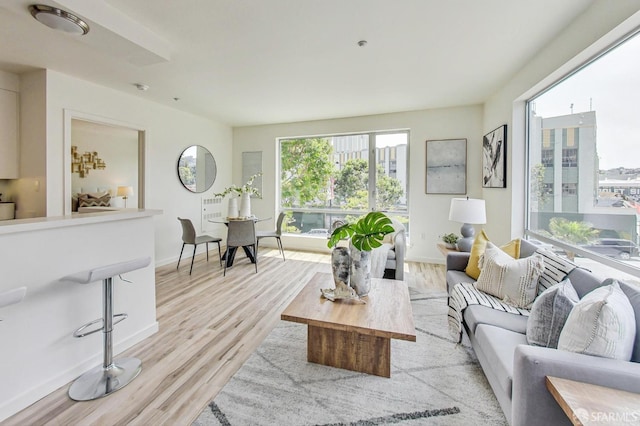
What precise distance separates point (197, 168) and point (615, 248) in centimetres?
552

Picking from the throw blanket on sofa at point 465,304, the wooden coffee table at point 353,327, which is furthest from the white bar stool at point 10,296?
the throw blanket on sofa at point 465,304

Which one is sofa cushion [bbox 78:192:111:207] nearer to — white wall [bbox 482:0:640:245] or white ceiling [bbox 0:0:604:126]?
white ceiling [bbox 0:0:604:126]

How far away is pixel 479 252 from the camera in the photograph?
2.67 metres

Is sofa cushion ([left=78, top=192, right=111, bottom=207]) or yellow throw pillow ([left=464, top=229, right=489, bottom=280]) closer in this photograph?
yellow throw pillow ([left=464, top=229, right=489, bottom=280])

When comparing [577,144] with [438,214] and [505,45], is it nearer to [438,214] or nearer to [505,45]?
[505,45]

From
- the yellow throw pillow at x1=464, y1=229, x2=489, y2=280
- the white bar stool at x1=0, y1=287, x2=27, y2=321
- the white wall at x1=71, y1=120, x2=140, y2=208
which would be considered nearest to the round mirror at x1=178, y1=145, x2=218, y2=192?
the white wall at x1=71, y1=120, x2=140, y2=208

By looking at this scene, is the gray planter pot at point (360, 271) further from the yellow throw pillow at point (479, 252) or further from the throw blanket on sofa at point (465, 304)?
the yellow throw pillow at point (479, 252)

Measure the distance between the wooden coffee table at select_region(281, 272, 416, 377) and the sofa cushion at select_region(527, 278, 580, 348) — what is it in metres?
0.63

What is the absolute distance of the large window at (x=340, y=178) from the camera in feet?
16.8

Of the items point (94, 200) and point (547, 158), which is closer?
point (547, 158)

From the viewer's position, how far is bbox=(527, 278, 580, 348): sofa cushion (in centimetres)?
142

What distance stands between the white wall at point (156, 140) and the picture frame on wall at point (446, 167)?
403cm

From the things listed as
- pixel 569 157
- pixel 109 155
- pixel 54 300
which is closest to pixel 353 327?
pixel 54 300

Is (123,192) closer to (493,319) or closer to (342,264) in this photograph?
(342,264)
